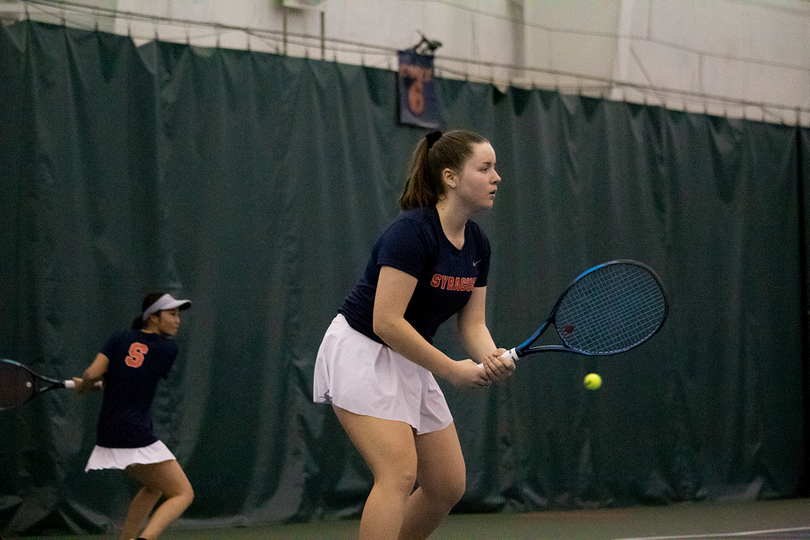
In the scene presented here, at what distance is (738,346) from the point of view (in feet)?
23.4

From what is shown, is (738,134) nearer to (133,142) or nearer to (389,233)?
(133,142)

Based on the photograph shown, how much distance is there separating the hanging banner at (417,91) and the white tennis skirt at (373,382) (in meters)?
3.35

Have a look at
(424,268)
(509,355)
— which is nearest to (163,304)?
(424,268)

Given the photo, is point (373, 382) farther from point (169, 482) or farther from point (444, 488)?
point (169, 482)

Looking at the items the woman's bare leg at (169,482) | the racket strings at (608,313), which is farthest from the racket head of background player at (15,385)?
the racket strings at (608,313)

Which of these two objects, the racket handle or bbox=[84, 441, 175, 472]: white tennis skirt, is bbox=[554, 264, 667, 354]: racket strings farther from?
the racket handle

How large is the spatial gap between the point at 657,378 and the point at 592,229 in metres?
1.22

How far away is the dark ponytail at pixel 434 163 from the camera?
285cm

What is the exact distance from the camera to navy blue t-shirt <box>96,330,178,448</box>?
414 centimetres

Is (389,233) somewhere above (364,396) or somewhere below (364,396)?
above

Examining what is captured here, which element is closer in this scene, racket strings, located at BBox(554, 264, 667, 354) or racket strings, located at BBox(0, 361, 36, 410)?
racket strings, located at BBox(554, 264, 667, 354)

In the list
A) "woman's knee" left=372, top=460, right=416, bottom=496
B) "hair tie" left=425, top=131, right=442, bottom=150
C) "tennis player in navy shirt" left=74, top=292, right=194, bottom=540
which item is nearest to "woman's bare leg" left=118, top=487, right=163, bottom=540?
"tennis player in navy shirt" left=74, top=292, right=194, bottom=540

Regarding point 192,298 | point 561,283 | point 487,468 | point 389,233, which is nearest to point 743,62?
point 561,283

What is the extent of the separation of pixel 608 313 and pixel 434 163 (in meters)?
1.05
